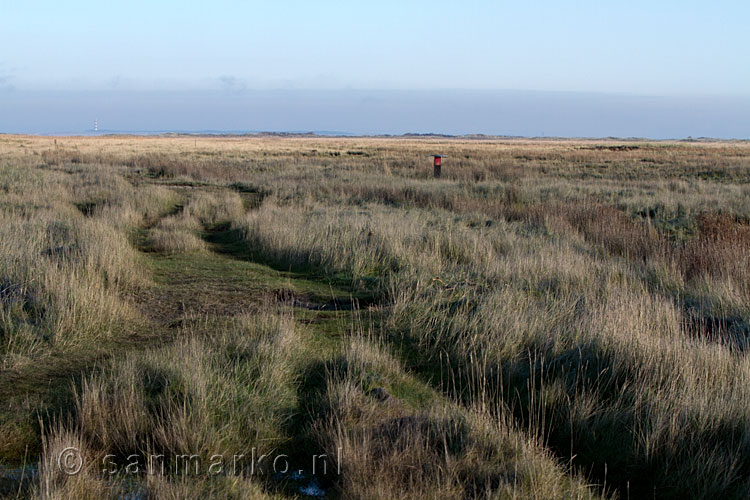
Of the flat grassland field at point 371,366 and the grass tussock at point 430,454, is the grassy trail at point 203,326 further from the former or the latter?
the grass tussock at point 430,454

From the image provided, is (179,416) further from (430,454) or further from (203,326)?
(203,326)

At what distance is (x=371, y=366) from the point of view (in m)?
4.77

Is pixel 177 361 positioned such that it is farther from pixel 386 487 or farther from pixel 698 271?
pixel 698 271

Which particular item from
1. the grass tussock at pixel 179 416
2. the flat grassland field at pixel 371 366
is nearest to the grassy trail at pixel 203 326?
the flat grassland field at pixel 371 366

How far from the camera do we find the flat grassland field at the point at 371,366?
3.45m

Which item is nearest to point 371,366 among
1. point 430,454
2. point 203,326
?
point 430,454

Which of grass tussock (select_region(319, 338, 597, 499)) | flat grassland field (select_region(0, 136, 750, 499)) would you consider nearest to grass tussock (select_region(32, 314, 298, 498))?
flat grassland field (select_region(0, 136, 750, 499))

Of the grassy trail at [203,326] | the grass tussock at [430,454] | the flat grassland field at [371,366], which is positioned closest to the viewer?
the grass tussock at [430,454]

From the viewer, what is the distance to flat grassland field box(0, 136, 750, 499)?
3.45 m

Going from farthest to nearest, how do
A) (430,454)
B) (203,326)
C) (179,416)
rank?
(203,326), (179,416), (430,454)

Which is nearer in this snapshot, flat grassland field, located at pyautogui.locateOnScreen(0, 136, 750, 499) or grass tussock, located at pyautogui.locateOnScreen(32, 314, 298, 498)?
grass tussock, located at pyautogui.locateOnScreen(32, 314, 298, 498)

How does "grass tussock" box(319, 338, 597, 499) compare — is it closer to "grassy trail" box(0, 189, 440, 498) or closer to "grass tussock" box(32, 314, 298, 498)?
"grassy trail" box(0, 189, 440, 498)

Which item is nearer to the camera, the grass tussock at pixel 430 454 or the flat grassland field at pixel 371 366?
the grass tussock at pixel 430 454

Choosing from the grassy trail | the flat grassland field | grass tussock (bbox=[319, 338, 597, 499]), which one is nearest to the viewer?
grass tussock (bbox=[319, 338, 597, 499])
